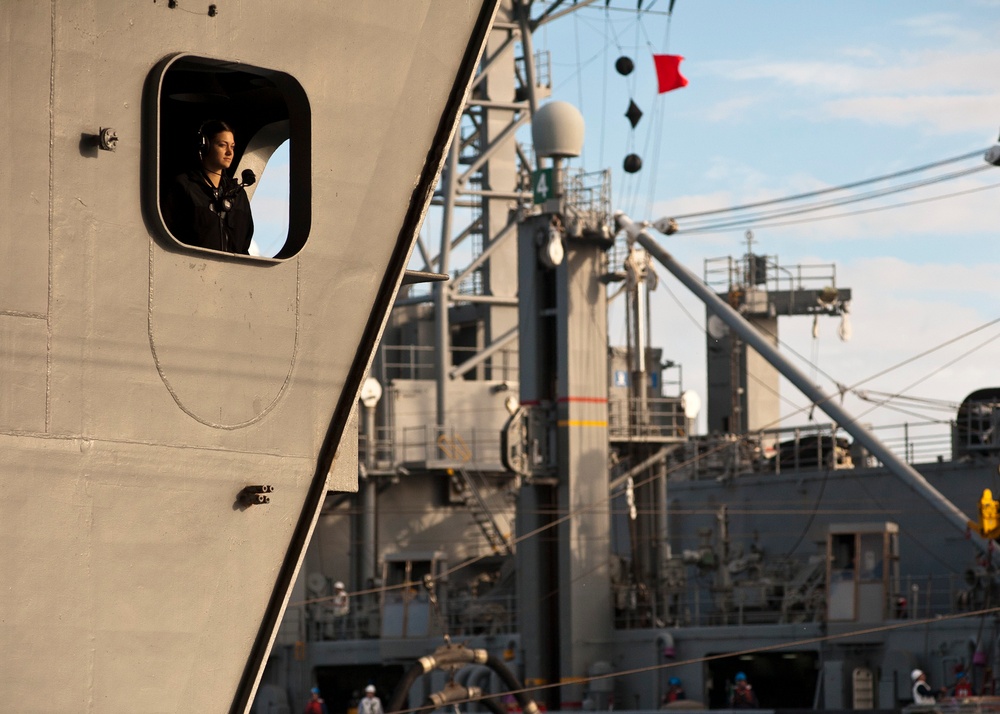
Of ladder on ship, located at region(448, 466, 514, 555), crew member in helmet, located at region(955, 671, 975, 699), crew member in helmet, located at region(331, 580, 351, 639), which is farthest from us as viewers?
ladder on ship, located at region(448, 466, 514, 555)

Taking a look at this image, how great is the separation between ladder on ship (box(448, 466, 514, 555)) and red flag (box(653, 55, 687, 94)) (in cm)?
1086

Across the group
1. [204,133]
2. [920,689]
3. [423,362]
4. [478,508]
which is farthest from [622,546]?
[204,133]

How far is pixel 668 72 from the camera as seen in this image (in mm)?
33844

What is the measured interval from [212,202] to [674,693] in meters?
22.3

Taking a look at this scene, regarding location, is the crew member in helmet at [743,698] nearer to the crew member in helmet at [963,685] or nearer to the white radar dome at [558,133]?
the crew member in helmet at [963,685]

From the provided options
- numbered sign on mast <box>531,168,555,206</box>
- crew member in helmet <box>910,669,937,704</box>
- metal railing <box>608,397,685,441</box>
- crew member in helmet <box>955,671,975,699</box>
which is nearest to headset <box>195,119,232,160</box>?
crew member in helmet <box>910,669,937,704</box>

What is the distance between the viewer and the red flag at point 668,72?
3356 cm

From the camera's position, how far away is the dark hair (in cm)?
677

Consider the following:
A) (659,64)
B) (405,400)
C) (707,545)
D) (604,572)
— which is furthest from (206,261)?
(405,400)

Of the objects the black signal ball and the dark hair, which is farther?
the black signal ball

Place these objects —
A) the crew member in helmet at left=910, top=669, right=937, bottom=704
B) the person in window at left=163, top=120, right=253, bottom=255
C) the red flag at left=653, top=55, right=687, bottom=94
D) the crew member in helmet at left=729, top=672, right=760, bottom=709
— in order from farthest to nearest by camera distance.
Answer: the red flag at left=653, top=55, right=687, bottom=94 < the crew member in helmet at left=729, top=672, right=760, bottom=709 < the crew member in helmet at left=910, top=669, right=937, bottom=704 < the person in window at left=163, top=120, right=253, bottom=255

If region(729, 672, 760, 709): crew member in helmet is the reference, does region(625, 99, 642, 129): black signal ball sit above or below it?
above

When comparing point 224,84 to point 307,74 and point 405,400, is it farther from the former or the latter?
point 405,400

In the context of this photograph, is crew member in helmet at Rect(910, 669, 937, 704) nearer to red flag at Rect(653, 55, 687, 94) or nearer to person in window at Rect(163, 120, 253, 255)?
red flag at Rect(653, 55, 687, 94)
